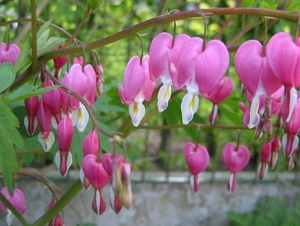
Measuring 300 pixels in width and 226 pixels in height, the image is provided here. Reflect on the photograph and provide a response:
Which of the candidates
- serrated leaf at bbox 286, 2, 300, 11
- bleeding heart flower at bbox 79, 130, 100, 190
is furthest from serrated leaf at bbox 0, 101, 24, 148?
serrated leaf at bbox 286, 2, 300, 11

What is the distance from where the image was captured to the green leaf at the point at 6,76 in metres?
0.66

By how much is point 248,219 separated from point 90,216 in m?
0.77

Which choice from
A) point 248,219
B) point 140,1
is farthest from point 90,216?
point 140,1

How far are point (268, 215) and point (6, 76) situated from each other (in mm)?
1836

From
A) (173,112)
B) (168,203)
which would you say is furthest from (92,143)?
(168,203)

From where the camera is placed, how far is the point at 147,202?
A: 2.33 metres

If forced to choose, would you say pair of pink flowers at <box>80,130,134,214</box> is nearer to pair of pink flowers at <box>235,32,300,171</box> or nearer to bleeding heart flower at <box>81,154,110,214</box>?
bleeding heart flower at <box>81,154,110,214</box>

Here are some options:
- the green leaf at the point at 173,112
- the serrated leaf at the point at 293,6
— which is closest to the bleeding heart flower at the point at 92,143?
the serrated leaf at the point at 293,6

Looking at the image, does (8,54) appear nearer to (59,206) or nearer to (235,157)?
(59,206)

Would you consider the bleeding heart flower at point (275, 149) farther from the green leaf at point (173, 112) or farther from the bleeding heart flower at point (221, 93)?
the green leaf at point (173, 112)

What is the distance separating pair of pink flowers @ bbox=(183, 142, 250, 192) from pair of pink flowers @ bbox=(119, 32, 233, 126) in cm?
20

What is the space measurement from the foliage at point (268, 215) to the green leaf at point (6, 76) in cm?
166

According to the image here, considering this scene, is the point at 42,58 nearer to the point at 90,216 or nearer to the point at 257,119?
the point at 257,119

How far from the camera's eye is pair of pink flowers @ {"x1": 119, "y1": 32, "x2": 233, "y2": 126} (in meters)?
0.61
